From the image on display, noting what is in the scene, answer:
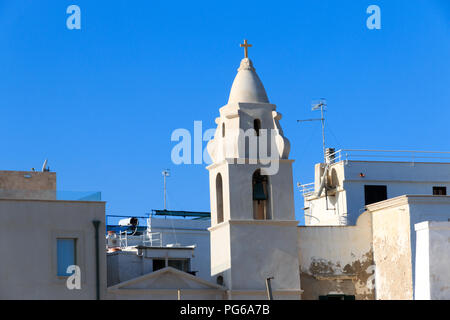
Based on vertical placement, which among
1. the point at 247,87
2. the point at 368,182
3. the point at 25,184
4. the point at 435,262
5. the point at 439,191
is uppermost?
the point at 247,87

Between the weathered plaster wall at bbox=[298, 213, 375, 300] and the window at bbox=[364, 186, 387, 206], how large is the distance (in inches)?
152

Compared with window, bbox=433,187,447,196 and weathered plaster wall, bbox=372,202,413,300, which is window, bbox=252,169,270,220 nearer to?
weathered plaster wall, bbox=372,202,413,300

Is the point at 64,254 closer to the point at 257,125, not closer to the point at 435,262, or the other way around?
the point at 257,125

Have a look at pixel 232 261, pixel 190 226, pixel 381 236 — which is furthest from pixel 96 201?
pixel 190 226

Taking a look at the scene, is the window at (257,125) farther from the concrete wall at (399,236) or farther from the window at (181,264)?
the window at (181,264)

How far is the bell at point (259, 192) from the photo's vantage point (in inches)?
1815

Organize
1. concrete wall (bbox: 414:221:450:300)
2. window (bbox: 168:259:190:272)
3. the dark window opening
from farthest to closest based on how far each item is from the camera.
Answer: window (bbox: 168:259:190:272), the dark window opening, concrete wall (bbox: 414:221:450:300)

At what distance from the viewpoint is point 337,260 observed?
48.1 m

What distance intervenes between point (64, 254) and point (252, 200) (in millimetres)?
8945

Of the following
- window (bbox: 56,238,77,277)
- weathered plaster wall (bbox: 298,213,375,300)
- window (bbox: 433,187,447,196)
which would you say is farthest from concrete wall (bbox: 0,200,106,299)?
window (bbox: 433,187,447,196)

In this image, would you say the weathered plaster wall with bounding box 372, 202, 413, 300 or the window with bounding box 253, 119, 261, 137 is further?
the window with bounding box 253, 119, 261, 137

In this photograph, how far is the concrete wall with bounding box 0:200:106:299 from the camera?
129 ft

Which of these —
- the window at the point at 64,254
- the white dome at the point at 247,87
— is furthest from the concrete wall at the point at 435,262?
the window at the point at 64,254

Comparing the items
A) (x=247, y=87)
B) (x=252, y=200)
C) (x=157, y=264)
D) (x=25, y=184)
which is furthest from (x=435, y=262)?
(x=25, y=184)
